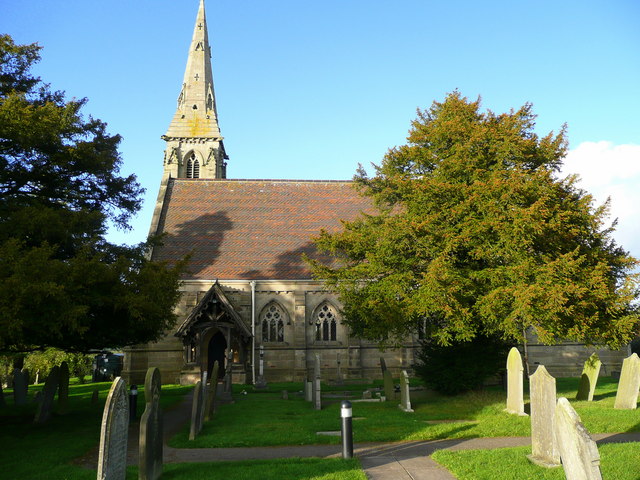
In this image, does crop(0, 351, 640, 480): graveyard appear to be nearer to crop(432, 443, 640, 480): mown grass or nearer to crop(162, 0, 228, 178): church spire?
crop(432, 443, 640, 480): mown grass

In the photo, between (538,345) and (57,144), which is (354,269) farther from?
(538,345)

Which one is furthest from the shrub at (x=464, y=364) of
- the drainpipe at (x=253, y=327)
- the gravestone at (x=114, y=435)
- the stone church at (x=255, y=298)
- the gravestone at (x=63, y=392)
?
the gravestone at (x=114, y=435)

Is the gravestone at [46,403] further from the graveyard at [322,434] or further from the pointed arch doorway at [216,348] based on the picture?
the pointed arch doorway at [216,348]

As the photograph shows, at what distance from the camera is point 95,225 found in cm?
1473

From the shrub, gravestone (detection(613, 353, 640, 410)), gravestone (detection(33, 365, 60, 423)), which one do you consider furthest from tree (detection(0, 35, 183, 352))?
gravestone (detection(613, 353, 640, 410))

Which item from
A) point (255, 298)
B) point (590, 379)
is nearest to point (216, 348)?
point (255, 298)

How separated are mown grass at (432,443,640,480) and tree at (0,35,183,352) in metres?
7.91

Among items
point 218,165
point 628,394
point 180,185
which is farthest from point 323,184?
point 628,394

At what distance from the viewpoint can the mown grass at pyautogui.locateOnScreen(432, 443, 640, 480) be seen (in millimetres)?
7305

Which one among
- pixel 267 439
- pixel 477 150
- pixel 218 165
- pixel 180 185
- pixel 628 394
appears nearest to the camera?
pixel 267 439

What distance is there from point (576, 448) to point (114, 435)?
18.3ft

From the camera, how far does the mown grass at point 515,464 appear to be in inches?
288

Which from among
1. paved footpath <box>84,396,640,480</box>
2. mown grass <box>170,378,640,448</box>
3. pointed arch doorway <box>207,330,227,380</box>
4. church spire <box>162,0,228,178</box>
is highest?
church spire <box>162,0,228,178</box>

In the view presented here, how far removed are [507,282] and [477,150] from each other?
428cm
